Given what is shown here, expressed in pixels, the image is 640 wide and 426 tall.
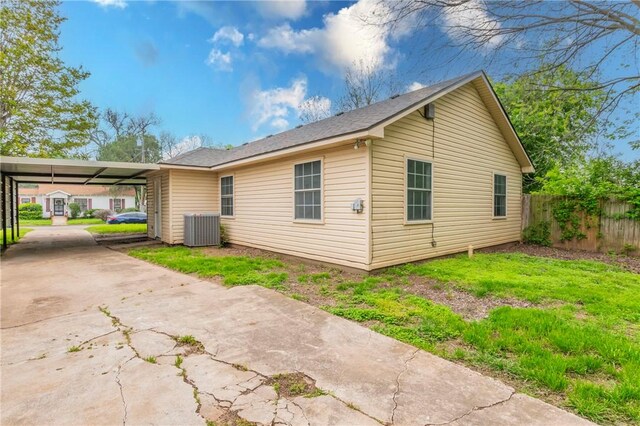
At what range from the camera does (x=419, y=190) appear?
24.0 ft

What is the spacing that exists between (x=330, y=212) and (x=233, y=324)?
365 cm

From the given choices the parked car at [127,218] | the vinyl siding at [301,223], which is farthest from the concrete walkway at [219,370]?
the parked car at [127,218]

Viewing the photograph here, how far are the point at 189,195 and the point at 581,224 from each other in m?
12.6

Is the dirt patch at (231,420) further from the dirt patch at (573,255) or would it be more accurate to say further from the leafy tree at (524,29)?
the dirt patch at (573,255)

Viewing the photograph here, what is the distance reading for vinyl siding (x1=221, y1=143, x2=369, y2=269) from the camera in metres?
6.39

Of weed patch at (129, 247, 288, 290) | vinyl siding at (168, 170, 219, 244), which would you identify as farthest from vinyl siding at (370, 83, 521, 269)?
vinyl siding at (168, 170, 219, 244)

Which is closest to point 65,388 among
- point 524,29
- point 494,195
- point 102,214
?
point 524,29

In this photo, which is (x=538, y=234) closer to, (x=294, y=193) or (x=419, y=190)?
(x=419, y=190)

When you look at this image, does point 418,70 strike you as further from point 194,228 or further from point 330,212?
point 194,228

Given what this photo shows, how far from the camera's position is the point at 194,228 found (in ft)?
33.7

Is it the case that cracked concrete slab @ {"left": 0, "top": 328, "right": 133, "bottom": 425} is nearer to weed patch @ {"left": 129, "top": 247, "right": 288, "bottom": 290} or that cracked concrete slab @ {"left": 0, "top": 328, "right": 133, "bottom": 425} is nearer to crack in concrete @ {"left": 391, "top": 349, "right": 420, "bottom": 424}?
crack in concrete @ {"left": 391, "top": 349, "right": 420, "bottom": 424}

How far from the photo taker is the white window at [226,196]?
1076 cm

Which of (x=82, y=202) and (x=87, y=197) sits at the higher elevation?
(x=87, y=197)

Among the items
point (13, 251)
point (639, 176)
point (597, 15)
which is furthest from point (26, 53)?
point (639, 176)
